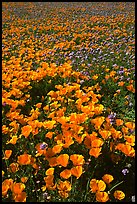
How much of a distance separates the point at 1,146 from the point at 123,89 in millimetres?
2263

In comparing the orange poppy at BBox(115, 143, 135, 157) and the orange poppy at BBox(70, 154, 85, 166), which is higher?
the orange poppy at BBox(115, 143, 135, 157)

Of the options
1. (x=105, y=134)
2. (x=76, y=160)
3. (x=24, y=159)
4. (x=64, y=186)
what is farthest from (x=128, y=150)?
(x=24, y=159)

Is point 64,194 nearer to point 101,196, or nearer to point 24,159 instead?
point 101,196

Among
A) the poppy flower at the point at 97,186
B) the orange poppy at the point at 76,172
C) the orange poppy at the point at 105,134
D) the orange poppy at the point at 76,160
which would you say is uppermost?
the orange poppy at the point at 105,134

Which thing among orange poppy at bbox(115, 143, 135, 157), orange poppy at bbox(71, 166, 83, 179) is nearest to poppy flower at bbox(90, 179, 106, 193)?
orange poppy at bbox(71, 166, 83, 179)

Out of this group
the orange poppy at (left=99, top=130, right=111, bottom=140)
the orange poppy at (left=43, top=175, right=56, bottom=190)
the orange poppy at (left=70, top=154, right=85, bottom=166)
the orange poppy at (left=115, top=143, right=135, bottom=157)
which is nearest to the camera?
the orange poppy at (left=43, top=175, right=56, bottom=190)

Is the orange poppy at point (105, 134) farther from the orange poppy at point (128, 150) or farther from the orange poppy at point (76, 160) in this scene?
the orange poppy at point (76, 160)


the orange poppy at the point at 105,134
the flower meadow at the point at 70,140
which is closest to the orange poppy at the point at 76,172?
the flower meadow at the point at 70,140

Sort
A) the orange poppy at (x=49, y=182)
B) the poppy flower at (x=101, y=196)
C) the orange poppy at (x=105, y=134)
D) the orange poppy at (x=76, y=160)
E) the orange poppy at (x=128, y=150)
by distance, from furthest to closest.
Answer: the orange poppy at (x=105, y=134) < the orange poppy at (x=128, y=150) < the orange poppy at (x=76, y=160) < the orange poppy at (x=49, y=182) < the poppy flower at (x=101, y=196)

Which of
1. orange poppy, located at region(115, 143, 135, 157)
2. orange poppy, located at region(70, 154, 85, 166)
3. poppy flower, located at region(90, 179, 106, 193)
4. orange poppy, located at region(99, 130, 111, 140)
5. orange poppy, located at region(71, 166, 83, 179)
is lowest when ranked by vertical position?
poppy flower, located at region(90, 179, 106, 193)

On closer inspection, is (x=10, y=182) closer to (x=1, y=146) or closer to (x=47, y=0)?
(x=1, y=146)

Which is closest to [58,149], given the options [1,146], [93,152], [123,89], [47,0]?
[93,152]

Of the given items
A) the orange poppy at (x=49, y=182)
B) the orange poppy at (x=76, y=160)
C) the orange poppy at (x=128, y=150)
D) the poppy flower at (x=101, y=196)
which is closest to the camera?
the poppy flower at (x=101, y=196)

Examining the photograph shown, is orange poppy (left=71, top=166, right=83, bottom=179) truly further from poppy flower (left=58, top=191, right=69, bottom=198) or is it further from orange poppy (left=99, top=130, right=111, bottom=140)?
orange poppy (left=99, top=130, right=111, bottom=140)
